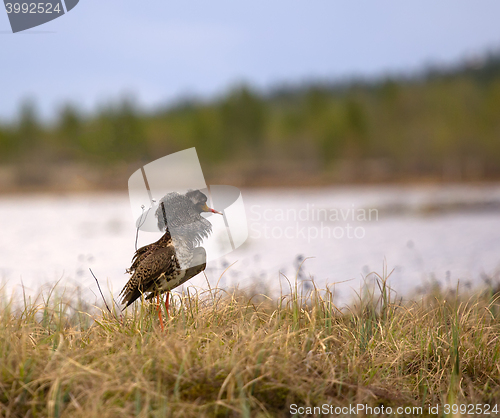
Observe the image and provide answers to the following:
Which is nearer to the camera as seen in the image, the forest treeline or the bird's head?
the bird's head

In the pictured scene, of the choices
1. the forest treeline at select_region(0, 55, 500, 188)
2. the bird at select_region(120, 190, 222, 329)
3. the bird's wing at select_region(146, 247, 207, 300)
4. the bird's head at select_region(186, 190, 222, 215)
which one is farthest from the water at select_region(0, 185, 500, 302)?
the forest treeline at select_region(0, 55, 500, 188)

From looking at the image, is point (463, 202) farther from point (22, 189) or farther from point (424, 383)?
point (22, 189)

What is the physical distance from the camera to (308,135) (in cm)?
6600

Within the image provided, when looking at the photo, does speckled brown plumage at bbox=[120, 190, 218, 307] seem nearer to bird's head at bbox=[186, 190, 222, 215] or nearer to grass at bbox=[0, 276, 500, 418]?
bird's head at bbox=[186, 190, 222, 215]

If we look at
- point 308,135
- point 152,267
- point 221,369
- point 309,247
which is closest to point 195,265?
point 152,267

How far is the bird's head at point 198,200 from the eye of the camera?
3492 mm

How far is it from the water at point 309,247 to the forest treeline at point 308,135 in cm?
2888

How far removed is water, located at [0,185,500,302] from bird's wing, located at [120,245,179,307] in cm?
80

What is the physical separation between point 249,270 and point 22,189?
131ft

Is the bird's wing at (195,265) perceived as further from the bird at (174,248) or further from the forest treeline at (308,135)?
the forest treeline at (308,135)

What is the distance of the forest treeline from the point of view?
55.7 metres

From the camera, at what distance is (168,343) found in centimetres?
343

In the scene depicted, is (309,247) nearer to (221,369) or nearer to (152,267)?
(152,267)

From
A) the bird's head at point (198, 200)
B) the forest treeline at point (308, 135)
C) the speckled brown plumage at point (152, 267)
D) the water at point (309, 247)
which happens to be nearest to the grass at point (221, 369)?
the speckled brown plumage at point (152, 267)
